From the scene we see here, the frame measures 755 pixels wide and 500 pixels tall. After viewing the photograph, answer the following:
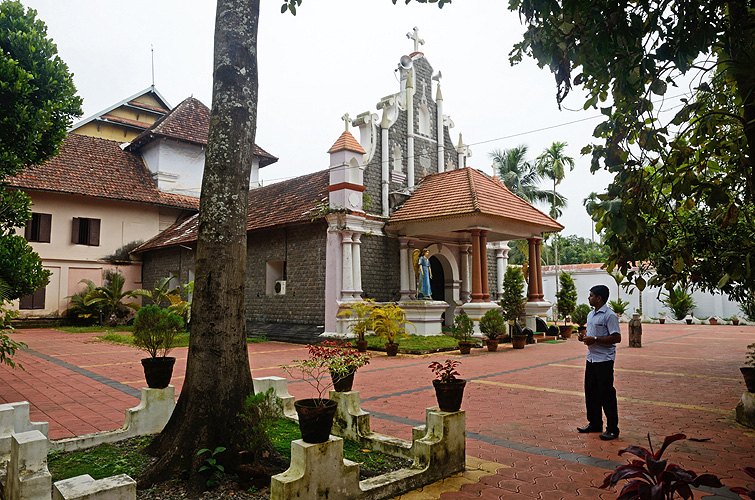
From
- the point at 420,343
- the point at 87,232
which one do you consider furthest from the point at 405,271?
Result: the point at 87,232

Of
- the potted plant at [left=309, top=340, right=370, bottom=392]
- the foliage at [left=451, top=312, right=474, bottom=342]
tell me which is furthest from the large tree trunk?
the foliage at [left=451, top=312, right=474, bottom=342]

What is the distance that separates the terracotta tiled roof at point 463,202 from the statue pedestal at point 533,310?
2.53 metres

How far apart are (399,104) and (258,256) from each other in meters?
7.17

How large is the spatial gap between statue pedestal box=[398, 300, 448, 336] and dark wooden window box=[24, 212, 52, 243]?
15916 millimetres

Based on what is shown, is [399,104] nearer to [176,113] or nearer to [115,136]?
[176,113]

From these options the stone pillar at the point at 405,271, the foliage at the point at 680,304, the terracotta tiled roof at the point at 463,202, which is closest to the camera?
the terracotta tiled roof at the point at 463,202

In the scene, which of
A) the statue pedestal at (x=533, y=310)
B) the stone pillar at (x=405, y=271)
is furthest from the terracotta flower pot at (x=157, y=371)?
the statue pedestal at (x=533, y=310)

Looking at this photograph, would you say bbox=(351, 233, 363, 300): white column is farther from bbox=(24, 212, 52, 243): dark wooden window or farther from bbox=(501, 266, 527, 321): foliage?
bbox=(24, 212, 52, 243): dark wooden window

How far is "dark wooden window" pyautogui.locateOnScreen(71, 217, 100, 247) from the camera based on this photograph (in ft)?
73.1

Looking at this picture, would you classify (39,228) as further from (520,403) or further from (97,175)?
(520,403)

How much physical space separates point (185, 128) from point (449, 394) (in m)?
24.9

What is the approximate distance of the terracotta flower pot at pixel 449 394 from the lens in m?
4.34

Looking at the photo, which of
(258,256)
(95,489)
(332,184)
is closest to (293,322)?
(258,256)

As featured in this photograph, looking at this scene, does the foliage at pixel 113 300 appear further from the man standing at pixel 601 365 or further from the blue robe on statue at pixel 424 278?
the man standing at pixel 601 365
